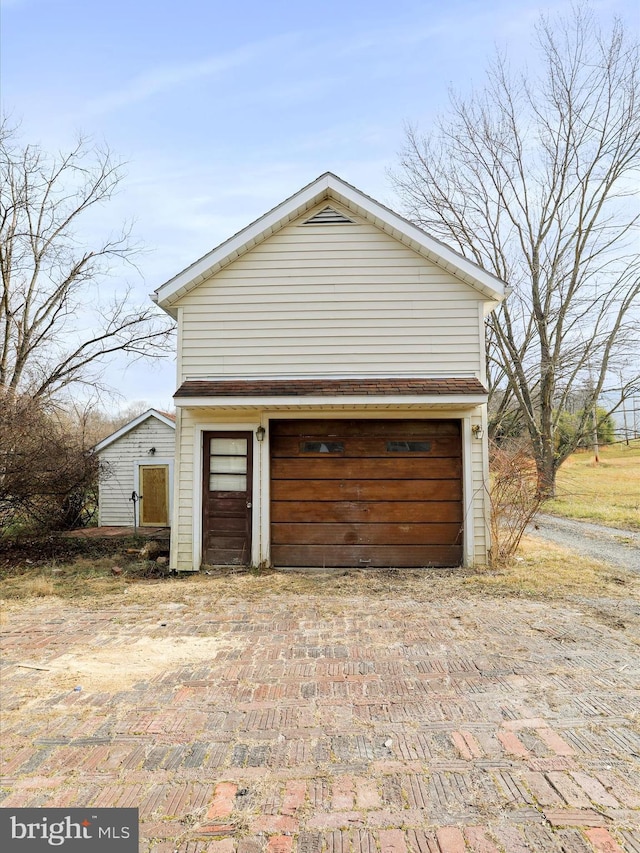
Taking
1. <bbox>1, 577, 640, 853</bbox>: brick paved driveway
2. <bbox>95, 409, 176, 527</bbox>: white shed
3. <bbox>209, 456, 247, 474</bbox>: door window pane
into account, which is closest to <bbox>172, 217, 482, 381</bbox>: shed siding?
<bbox>209, 456, 247, 474</bbox>: door window pane

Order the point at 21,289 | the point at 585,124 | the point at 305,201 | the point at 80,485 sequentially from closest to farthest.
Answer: the point at 305,201 < the point at 80,485 < the point at 21,289 < the point at 585,124

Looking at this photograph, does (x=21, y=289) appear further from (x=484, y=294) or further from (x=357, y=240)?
(x=484, y=294)

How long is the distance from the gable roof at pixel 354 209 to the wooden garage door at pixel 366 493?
8.13 feet

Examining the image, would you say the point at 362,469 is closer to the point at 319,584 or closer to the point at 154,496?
the point at 319,584

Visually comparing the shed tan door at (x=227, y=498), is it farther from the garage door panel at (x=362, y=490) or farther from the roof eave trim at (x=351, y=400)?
the roof eave trim at (x=351, y=400)

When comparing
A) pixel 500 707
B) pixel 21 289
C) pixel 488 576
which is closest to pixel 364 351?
pixel 488 576

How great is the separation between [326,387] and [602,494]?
53.1 feet

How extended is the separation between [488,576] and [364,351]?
3.98 meters

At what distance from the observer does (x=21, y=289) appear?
648 inches

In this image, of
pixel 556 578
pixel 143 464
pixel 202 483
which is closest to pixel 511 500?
pixel 556 578

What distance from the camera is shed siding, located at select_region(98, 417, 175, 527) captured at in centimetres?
1622

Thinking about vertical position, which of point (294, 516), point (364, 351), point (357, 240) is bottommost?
point (294, 516)

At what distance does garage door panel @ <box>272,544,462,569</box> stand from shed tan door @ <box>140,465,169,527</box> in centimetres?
891

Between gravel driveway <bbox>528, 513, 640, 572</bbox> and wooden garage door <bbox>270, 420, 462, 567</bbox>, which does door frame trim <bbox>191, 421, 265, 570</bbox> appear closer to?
wooden garage door <bbox>270, 420, 462, 567</bbox>
